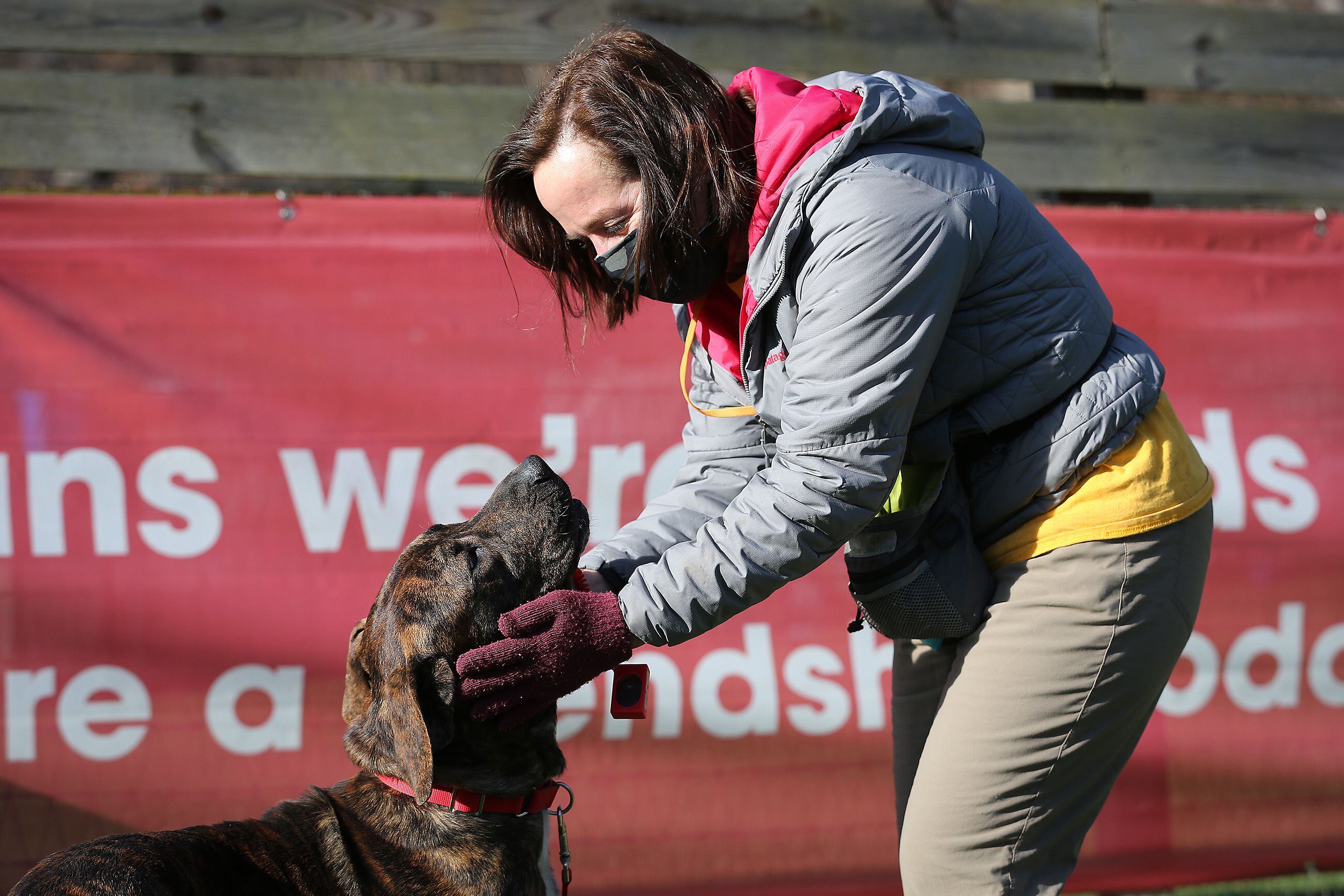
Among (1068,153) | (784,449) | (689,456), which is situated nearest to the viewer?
(784,449)

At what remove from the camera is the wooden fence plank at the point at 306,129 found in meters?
4.09

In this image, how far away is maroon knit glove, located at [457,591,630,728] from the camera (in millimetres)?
2006

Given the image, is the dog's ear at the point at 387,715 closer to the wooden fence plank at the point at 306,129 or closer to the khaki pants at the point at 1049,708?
the khaki pants at the point at 1049,708

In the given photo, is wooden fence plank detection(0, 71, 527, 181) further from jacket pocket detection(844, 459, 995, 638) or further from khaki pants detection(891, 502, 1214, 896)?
khaki pants detection(891, 502, 1214, 896)

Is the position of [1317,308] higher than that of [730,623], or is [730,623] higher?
[1317,308]

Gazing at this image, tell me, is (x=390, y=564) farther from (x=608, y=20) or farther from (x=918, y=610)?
(x=918, y=610)

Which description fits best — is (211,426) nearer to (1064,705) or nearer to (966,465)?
(966,465)

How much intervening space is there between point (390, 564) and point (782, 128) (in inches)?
93.5

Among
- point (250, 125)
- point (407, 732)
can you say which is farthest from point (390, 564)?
point (250, 125)

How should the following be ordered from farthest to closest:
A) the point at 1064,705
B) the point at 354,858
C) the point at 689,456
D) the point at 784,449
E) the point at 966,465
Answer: the point at 689,456
the point at 354,858
the point at 966,465
the point at 1064,705
the point at 784,449

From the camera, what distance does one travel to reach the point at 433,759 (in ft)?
6.98

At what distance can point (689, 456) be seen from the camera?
2.63 meters

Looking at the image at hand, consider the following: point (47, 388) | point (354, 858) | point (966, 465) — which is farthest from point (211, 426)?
point (966, 465)

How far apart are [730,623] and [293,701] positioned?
5.04 feet
